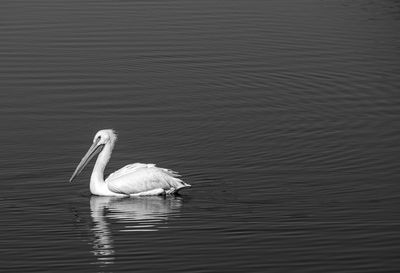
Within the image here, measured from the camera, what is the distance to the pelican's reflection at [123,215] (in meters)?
12.8

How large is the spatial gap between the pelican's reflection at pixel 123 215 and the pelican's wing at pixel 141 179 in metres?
0.15

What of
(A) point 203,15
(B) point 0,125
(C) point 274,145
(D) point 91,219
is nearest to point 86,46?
(A) point 203,15

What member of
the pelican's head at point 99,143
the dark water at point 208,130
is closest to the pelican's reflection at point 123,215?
the dark water at point 208,130

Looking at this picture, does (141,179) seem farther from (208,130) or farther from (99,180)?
(208,130)

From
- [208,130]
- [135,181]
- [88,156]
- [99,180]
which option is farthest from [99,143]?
[208,130]

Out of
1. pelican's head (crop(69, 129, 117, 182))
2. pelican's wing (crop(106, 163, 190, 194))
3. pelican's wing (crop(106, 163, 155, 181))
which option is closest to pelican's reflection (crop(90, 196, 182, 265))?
pelican's wing (crop(106, 163, 190, 194))

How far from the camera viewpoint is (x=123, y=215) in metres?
14.5

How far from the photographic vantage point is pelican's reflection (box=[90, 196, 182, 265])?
12.8 metres

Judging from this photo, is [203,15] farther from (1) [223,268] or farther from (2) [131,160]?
(1) [223,268]

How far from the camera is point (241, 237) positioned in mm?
12992

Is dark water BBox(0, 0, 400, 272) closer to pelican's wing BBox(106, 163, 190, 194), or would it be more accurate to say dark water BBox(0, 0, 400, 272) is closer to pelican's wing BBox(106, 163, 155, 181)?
pelican's wing BBox(106, 163, 190, 194)

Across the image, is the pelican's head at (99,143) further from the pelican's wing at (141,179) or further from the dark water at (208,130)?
the pelican's wing at (141,179)

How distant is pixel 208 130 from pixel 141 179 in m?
2.81

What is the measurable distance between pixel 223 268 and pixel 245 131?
626cm
